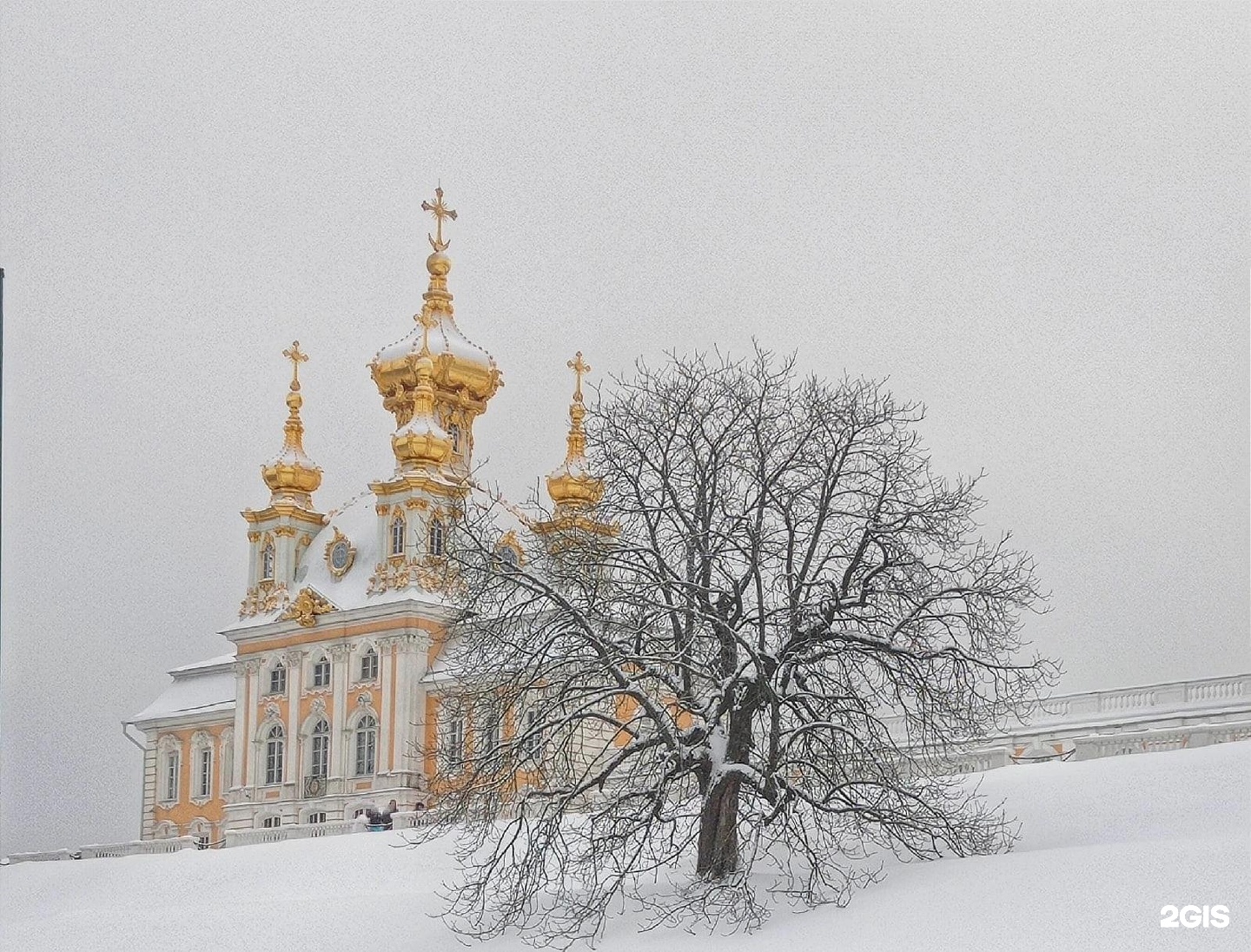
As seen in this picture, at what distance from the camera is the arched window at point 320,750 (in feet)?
176

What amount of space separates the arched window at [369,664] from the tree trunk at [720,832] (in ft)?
103

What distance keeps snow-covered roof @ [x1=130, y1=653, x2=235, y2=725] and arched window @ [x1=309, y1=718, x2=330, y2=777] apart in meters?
6.00

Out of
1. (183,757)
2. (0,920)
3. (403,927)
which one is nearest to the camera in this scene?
(403,927)

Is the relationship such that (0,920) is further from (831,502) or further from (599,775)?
(831,502)

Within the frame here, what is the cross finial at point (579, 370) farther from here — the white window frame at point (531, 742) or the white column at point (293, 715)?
the white window frame at point (531, 742)

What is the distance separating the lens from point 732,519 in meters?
23.9

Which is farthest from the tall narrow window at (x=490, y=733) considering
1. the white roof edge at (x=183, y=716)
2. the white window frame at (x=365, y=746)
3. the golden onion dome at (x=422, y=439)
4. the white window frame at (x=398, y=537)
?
the white roof edge at (x=183, y=716)

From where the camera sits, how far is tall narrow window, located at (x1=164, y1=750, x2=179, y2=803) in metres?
59.7

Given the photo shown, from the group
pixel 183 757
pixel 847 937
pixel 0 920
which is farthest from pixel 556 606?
pixel 183 757

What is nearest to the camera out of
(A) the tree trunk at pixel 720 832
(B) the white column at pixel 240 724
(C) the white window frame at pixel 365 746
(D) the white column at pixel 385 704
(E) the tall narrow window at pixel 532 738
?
(A) the tree trunk at pixel 720 832

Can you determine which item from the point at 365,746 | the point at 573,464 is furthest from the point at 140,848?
the point at 573,464

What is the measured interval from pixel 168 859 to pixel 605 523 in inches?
528

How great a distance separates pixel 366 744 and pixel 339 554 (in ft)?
20.3

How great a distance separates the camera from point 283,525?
57531 millimetres
